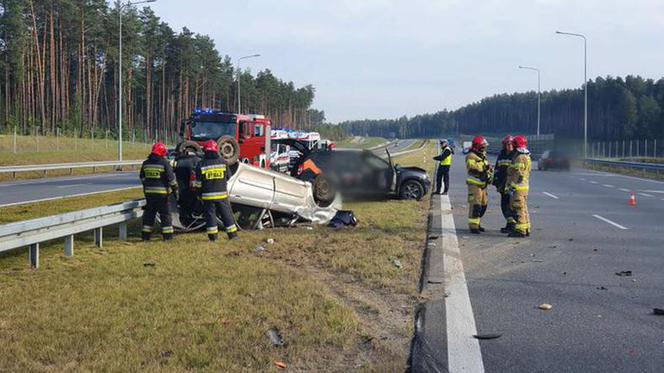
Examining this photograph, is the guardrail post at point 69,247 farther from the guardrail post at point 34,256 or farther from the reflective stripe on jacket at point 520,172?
the reflective stripe on jacket at point 520,172

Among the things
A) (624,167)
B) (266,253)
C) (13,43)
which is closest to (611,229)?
(266,253)

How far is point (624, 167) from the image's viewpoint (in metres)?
42.3

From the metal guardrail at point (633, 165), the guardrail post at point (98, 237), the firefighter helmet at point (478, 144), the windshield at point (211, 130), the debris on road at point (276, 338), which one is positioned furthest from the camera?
the metal guardrail at point (633, 165)

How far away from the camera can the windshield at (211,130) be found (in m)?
23.9

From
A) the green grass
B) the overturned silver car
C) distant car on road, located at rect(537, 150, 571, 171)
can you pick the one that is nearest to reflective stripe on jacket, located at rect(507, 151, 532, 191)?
the overturned silver car

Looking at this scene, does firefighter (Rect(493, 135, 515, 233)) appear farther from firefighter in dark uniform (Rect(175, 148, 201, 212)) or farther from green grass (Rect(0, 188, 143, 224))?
green grass (Rect(0, 188, 143, 224))

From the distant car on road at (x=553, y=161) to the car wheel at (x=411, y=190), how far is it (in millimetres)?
19033

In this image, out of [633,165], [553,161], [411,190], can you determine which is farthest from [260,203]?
[633,165]

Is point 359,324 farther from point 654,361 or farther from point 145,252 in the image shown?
point 145,252

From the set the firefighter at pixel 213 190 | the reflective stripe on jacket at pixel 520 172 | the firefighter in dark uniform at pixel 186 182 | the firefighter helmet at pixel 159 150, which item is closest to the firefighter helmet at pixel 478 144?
the reflective stripe on jacket at pixel 520 172

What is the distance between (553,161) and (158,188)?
31232 mm

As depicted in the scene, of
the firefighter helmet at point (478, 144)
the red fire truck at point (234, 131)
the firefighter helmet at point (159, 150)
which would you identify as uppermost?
the red fire truck at point (234, 131)

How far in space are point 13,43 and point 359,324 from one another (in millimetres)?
59165

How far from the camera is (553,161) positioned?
38375 mm
